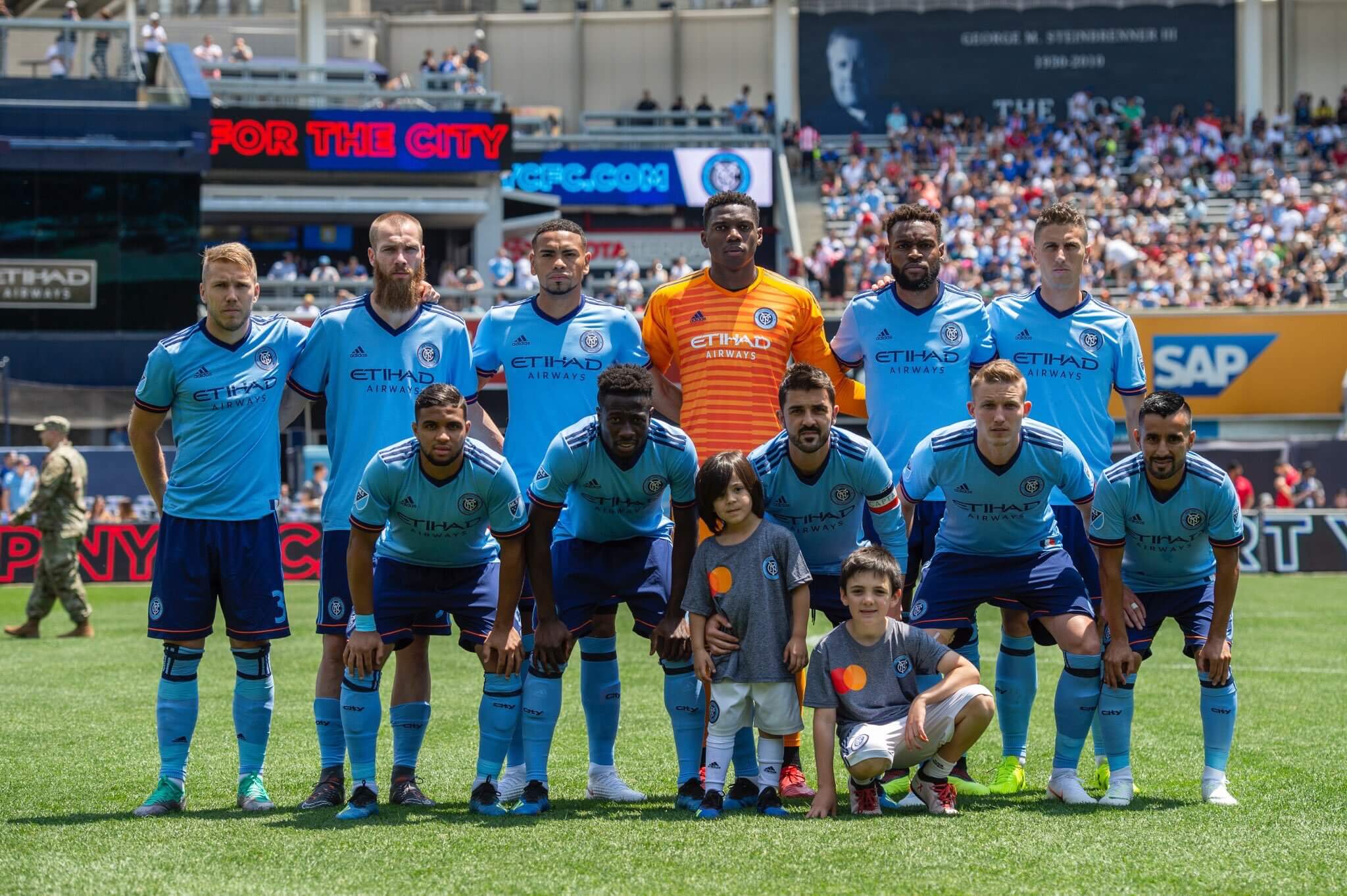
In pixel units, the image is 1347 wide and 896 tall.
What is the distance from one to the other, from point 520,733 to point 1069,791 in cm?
258

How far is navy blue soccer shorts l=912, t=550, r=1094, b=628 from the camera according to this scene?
24.3ft

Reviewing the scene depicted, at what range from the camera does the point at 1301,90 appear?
45.6 metres

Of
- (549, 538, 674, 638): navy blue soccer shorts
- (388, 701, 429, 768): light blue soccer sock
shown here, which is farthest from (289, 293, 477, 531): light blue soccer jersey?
(549, 538, 674, 638): navy blue soccer shorts

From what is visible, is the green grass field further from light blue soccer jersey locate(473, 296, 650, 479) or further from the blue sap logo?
the blue sap logo

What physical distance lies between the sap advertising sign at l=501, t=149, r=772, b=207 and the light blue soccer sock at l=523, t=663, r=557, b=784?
108 ft

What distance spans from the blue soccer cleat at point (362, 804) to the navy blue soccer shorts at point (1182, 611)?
3.52 metres

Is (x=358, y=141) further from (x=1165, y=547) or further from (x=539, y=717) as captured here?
(x=1165, y=547)

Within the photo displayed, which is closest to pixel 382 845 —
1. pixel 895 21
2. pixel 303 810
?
pixel 303 810

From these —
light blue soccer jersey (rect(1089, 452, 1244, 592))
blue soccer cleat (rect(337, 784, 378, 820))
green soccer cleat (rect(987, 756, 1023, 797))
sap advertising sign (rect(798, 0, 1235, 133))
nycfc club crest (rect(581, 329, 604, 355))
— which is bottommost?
green soccer cleat (rect(987, 756, 1023, 797))

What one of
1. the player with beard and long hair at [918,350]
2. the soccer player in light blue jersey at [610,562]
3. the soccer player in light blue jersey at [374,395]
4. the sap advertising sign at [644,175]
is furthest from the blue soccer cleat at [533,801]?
the sap advertising sign at [644,175]

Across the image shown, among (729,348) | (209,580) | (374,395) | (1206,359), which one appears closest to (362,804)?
(209,580)

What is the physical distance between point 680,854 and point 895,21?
4206 centimetres

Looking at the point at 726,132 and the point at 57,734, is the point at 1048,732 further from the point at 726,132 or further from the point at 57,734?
the point at 726,132

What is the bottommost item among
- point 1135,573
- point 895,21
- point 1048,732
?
point 1048,732
